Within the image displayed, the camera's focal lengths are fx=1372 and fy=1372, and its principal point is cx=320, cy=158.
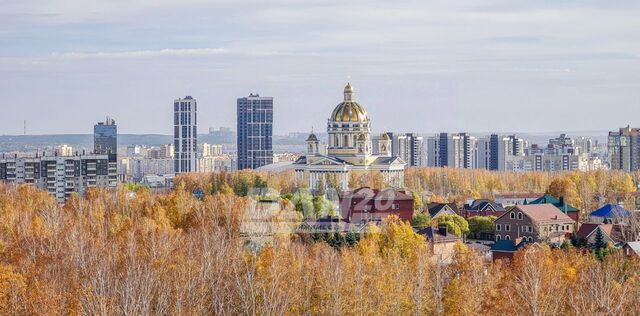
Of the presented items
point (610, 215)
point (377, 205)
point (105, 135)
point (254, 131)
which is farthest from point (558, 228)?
point (254, 131)

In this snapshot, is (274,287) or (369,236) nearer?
(274,287)

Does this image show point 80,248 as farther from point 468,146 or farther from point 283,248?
point 468,146

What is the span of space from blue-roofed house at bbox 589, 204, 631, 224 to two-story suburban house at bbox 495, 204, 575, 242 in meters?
1.97

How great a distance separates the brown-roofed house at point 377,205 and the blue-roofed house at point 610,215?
20.8 feet

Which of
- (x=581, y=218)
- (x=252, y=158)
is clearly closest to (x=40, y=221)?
(x=581, y=218)

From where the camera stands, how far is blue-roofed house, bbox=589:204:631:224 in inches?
1740

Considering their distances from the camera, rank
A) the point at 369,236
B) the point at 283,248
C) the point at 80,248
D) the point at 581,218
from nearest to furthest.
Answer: the point at 80,248 < the point at 283,248 < the point at 369,236 < the point at 581,218

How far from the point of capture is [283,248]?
3170cm

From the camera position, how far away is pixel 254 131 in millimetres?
134500

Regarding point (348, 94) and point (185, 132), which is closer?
point (348, 94)

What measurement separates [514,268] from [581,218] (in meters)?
21.3

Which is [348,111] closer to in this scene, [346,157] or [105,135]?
[346,157]

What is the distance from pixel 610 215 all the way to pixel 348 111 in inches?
1215

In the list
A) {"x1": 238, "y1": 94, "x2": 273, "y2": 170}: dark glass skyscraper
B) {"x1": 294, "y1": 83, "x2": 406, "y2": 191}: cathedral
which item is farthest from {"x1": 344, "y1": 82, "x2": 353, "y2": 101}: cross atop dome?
{"x1": 238, "y1": 94, "x2": 273, "y2": 170}: dark glass skyscraper
